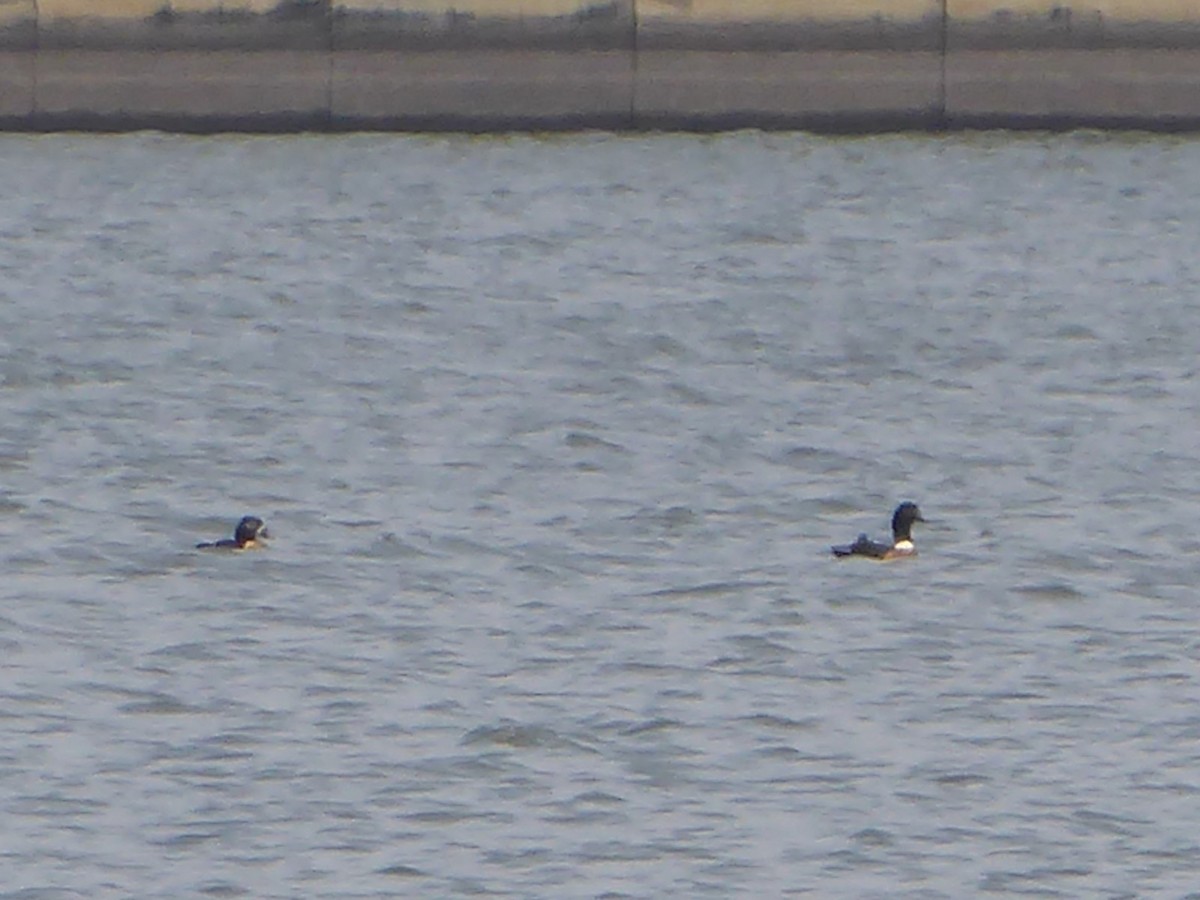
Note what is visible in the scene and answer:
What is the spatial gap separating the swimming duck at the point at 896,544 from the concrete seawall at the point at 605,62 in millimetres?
19582

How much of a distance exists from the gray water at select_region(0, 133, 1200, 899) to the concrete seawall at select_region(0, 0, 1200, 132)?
427cm

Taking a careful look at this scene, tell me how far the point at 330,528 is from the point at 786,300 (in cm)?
997

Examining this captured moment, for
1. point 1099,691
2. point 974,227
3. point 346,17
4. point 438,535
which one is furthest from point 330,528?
point 346,17

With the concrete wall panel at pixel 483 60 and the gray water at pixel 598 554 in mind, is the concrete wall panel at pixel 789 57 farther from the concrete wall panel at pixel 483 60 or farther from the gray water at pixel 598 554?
the gray water at pixel 598 554

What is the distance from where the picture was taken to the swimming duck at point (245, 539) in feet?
53.7

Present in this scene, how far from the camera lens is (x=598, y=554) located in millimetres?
16562

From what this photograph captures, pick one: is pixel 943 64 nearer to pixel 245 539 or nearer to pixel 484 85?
pixel 484 85

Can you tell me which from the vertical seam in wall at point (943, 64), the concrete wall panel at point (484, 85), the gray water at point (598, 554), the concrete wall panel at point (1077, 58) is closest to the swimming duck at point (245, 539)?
the gray water at point (598, 554)

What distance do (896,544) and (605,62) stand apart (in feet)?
66.5

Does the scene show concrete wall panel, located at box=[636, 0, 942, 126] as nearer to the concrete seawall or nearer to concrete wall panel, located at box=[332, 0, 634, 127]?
the concrete seawall

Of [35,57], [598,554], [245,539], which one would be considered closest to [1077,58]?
[35,57]

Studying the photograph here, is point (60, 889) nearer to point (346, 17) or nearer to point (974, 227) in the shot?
point (974, 227)

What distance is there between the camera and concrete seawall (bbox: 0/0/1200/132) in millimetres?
35625

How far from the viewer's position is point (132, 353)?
2352cm
